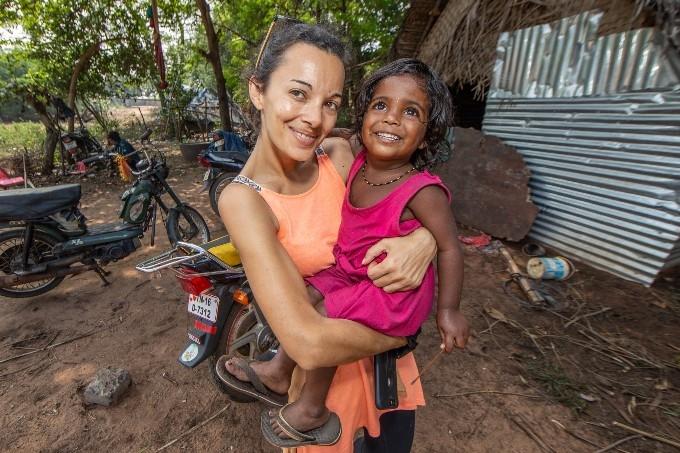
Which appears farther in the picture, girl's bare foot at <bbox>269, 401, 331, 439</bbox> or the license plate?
the license plate

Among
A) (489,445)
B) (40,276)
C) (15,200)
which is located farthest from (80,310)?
(489,445)

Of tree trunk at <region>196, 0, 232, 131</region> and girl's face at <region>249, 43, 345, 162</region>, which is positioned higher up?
tree trunk at <region>196, 0, 232, 131</region>

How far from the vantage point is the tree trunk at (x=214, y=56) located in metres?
7.80

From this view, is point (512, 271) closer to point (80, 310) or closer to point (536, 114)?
point (536, 114)

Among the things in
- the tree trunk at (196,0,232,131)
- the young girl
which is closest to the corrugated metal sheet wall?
the young girl

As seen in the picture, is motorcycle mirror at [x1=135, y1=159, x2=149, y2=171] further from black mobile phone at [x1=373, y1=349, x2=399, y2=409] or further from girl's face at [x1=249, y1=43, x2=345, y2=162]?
black mobile phone at [x1=373, y1=349, x2=399, y2=409]

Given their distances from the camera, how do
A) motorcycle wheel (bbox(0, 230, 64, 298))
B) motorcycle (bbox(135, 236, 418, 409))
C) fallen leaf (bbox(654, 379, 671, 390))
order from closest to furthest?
motorcycle (bbox(135, 236, 418, 409)), fallen leaf (bbox(654, 379, 671, 390)), motorcycle wheel (bbox(0, 230, 64, 298))

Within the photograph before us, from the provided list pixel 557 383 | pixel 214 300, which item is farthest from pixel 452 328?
pixel 557 383

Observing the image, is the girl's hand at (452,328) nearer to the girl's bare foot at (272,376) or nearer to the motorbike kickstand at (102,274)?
the girl's bare foot at (272,376)

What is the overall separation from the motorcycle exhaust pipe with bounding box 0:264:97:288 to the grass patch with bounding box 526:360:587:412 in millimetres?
4776

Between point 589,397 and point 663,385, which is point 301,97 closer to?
point 589,397

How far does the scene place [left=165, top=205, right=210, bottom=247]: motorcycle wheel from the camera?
4.54 m

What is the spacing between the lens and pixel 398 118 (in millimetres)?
1528

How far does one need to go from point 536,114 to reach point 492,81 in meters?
1.05
